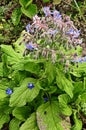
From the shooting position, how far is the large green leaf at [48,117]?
3678 millimetres

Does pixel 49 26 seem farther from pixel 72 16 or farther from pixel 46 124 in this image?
pixel 72 16

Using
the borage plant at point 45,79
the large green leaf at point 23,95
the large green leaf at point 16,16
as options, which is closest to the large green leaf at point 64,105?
the borage plant at point 45,79

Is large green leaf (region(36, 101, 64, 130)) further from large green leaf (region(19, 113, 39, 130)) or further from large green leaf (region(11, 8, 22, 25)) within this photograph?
large green leaf (region(11, 8, 22, 25))

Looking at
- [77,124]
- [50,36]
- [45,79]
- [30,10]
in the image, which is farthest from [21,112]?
[30,10]

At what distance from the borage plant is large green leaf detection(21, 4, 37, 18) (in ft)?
5.07

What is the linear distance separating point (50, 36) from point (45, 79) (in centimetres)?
52

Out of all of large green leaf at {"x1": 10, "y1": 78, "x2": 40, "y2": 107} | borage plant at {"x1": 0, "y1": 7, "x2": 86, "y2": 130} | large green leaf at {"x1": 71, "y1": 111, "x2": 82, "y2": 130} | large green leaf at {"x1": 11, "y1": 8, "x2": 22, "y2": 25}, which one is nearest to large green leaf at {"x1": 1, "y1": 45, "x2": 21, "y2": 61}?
borage plant at {"x1": 0, "y1": 7, "x2": 86, "y2": 130}

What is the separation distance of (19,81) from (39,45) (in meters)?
0.62

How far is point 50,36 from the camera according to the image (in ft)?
10.9

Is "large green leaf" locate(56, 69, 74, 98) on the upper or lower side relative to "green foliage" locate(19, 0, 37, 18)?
lower

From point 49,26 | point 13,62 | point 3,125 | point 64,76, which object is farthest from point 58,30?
point 3,125

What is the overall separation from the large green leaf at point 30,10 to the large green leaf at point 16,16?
4.1 inches

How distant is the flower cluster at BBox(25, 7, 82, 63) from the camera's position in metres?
3.31

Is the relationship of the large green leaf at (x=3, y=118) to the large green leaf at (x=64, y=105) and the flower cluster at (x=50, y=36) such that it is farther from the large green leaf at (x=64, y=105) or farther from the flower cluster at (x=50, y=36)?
the flower cluster at (x=50, y=36)
